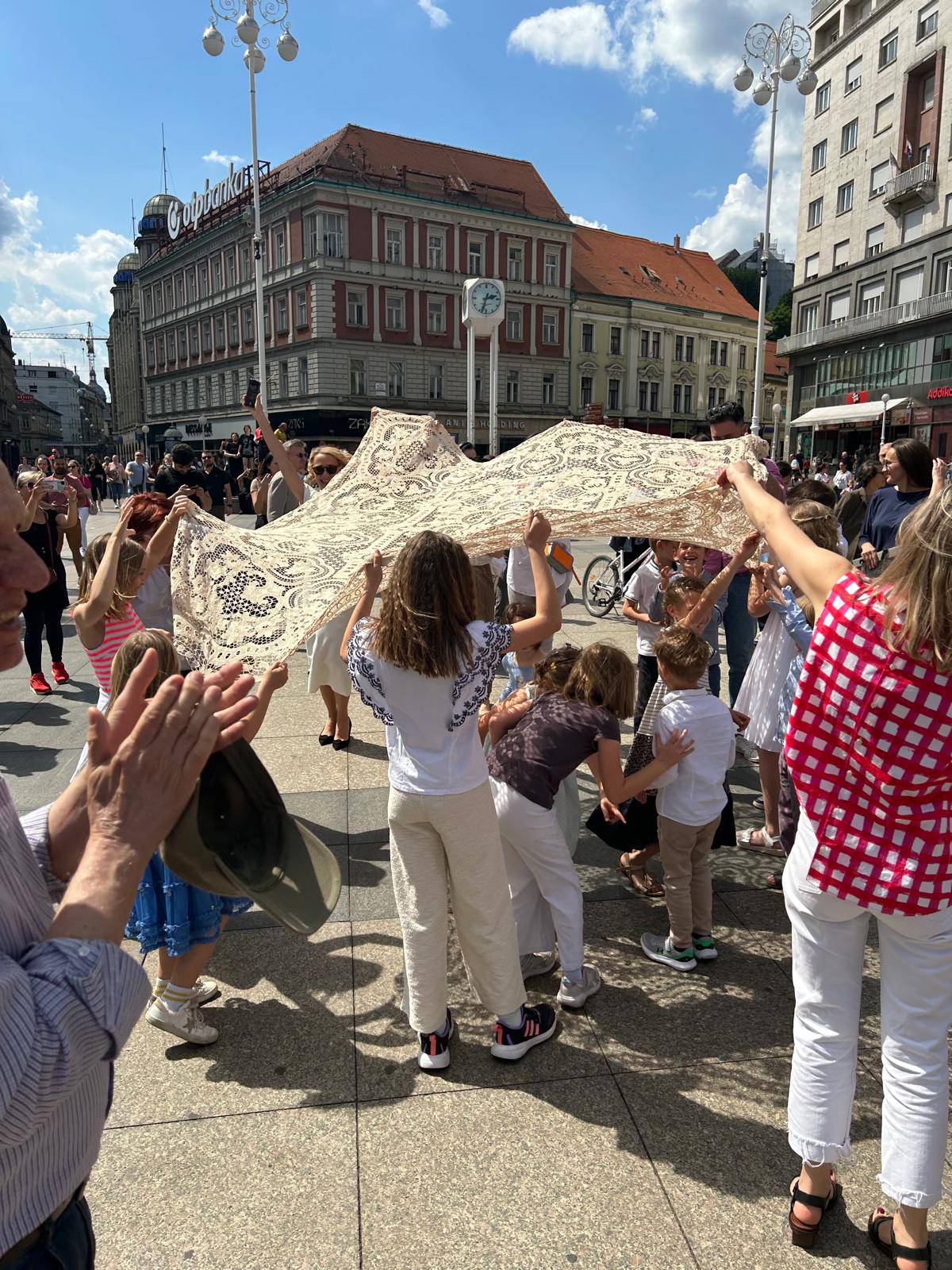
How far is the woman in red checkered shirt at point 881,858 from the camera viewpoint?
1832 mm

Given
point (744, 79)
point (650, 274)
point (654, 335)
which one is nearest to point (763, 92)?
point (744, 79)

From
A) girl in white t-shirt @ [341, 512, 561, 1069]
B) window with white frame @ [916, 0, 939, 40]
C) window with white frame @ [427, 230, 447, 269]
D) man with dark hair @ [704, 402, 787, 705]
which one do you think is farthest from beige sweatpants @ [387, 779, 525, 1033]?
window with white frame @ [427, 230, 447, 269]

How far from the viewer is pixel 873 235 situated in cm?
4047

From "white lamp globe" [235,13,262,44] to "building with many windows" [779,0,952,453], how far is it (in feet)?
95.3

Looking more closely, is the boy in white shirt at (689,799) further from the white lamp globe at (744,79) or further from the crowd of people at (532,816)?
the white lamp globe at (744,79)

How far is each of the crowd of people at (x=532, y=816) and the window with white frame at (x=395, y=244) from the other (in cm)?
4795

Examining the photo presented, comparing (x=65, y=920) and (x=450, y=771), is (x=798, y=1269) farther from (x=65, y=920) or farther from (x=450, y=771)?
(x=65, y=920)

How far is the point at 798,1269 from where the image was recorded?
210cm

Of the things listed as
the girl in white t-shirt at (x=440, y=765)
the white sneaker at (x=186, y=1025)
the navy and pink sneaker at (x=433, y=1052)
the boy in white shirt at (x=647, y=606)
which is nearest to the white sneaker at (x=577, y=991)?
the girl in white t-shirt at (x=440, y=765)

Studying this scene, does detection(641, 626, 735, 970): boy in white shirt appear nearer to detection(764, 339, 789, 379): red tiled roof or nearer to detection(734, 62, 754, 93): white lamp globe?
detection(734, 62, 754, 93): white lamp globe

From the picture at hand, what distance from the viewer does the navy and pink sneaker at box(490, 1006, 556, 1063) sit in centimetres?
289

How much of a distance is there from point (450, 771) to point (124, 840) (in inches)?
59.4

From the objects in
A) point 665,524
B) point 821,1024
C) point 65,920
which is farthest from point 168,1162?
point 665,524

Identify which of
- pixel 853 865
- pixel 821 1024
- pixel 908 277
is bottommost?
pixel 821 1024
